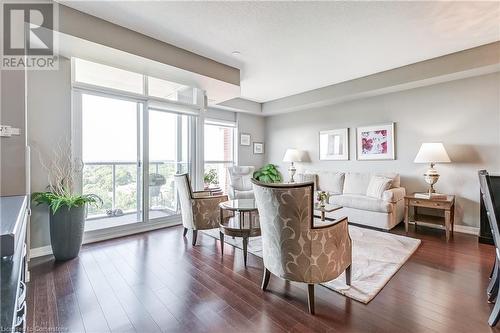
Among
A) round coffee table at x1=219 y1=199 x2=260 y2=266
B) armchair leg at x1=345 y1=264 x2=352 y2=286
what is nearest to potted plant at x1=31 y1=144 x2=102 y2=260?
round coffee table at x1=219 y1=199 x2=260 y2=266

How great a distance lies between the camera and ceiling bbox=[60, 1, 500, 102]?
2.35m

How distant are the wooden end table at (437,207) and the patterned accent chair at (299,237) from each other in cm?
251

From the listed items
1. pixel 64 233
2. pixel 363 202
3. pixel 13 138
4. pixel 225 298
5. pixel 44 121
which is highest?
pixel 44 121

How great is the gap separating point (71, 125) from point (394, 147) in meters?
5.32

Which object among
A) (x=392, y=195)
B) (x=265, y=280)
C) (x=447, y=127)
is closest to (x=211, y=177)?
(x=392, y=195)

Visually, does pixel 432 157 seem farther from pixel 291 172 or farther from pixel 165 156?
pixel 165 156

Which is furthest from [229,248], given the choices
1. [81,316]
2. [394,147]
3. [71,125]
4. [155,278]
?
[394,147]

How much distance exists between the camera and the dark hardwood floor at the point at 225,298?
5.49ft

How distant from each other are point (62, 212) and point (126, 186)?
4.02ft

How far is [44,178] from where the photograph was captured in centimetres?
289

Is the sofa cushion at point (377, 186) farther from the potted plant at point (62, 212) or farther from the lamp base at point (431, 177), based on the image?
the potted plant at point (62, 212)

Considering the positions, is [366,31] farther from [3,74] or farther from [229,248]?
[3,74]

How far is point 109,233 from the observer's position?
3537 millimetres

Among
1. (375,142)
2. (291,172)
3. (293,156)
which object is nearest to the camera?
(375,142)
